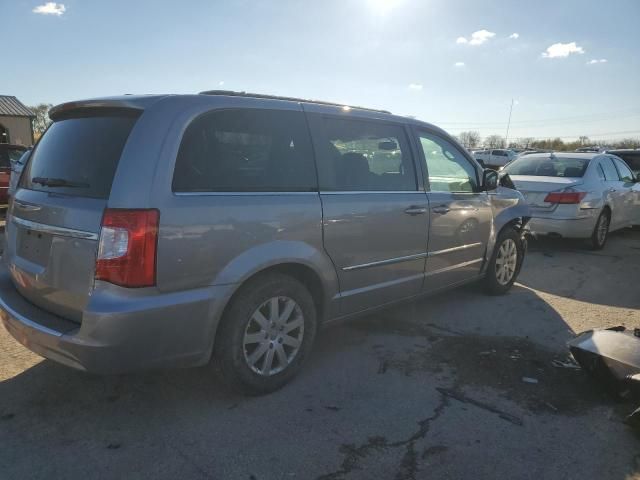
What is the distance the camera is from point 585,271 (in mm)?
6852

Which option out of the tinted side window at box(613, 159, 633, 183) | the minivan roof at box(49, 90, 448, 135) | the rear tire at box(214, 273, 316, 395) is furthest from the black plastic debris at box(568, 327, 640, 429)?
the tinted side window at box(613, 159, 633, 183)

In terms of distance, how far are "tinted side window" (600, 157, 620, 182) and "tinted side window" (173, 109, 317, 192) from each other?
7.21 meters

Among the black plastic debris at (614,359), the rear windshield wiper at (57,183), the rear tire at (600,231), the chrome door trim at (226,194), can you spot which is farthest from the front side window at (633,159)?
the rear windshield wiper at (57,183)

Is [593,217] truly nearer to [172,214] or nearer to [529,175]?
[529,175]

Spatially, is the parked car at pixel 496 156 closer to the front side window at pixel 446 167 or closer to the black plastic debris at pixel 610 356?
the front side window at pixel 446 167

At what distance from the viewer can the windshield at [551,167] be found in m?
8.15

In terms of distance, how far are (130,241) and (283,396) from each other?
1433 millimetres

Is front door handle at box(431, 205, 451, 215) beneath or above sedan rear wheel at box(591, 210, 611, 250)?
above

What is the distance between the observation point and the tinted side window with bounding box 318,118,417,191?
3469mm

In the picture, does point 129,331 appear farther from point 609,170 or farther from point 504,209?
point 609,170

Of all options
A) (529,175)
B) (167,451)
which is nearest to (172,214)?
(167,451)

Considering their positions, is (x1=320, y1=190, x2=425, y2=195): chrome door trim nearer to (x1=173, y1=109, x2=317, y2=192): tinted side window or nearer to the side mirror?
(x1=173, y1=109, x2=317, y2=192): tinted side window

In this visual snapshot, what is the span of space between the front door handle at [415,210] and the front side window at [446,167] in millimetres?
275

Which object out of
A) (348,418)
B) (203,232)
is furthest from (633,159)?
(203,232)
